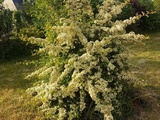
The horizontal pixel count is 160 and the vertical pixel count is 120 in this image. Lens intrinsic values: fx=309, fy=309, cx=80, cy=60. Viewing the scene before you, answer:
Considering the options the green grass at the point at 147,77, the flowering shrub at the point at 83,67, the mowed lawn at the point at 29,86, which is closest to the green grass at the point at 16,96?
the mowed lawn at the point at 29,86

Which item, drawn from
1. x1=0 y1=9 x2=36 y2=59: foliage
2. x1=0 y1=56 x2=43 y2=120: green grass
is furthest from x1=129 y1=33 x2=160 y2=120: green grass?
x1=0 y1=9 x2=36 y2=59: foliage

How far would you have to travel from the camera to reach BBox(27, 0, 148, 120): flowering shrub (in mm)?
5562

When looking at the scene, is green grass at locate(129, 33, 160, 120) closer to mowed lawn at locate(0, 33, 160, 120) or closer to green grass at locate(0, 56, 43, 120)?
mowed lawn at locate(0, 33, 160, 120)

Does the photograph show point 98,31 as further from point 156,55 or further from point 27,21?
point 27,21

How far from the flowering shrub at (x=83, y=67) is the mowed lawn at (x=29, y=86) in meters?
0.65

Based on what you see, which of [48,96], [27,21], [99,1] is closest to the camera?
[48,96]

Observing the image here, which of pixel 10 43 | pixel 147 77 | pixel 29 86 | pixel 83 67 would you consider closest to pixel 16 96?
pixel 29 86

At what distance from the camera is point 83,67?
5.58 metres

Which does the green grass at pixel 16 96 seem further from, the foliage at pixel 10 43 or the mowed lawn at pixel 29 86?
the foliage at pixel 10 43

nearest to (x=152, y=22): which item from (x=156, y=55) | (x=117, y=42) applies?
(x=156, y=55)

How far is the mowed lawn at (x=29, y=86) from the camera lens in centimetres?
676

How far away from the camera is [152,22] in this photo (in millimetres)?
14094

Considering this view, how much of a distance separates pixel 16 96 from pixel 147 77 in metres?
3.60

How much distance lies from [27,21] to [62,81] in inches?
284
